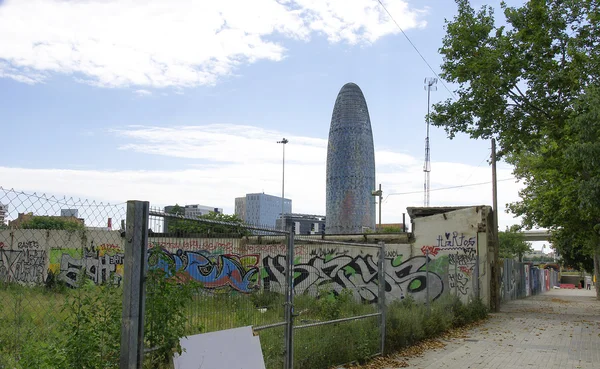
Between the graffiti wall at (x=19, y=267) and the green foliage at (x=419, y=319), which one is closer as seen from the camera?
the graffiti wall at (x=19, y=267)

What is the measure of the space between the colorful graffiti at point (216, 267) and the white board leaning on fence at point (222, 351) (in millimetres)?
506

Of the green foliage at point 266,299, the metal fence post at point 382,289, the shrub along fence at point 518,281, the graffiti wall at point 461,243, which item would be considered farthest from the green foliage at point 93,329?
the shrub along fence at point 518,281

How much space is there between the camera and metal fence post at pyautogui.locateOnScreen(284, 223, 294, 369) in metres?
7.52

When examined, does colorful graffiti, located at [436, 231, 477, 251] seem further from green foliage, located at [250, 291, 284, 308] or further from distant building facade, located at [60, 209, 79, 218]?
distant building facade, located at [60, 209, 79, 218]

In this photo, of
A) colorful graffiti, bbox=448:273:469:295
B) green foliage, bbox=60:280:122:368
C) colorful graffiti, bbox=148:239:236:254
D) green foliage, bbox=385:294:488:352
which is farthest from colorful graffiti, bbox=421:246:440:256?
green foliage, bbox=60:280:122:368

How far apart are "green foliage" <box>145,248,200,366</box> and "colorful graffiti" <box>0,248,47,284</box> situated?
1215 millimetres

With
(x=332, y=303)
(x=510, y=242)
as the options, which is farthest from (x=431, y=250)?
(x=510, y=242)

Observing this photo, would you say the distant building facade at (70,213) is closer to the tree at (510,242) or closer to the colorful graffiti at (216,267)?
the colorful graffiti at (216,267)

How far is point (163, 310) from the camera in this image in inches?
202

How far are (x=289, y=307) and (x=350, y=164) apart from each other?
210ft

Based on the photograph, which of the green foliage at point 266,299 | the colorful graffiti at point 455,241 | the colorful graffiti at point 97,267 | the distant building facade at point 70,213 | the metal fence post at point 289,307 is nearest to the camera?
the distant building facade at point 70,213

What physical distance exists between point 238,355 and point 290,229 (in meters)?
1.89

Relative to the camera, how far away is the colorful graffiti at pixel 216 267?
545cm

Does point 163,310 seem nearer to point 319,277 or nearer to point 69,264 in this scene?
point 69,264
